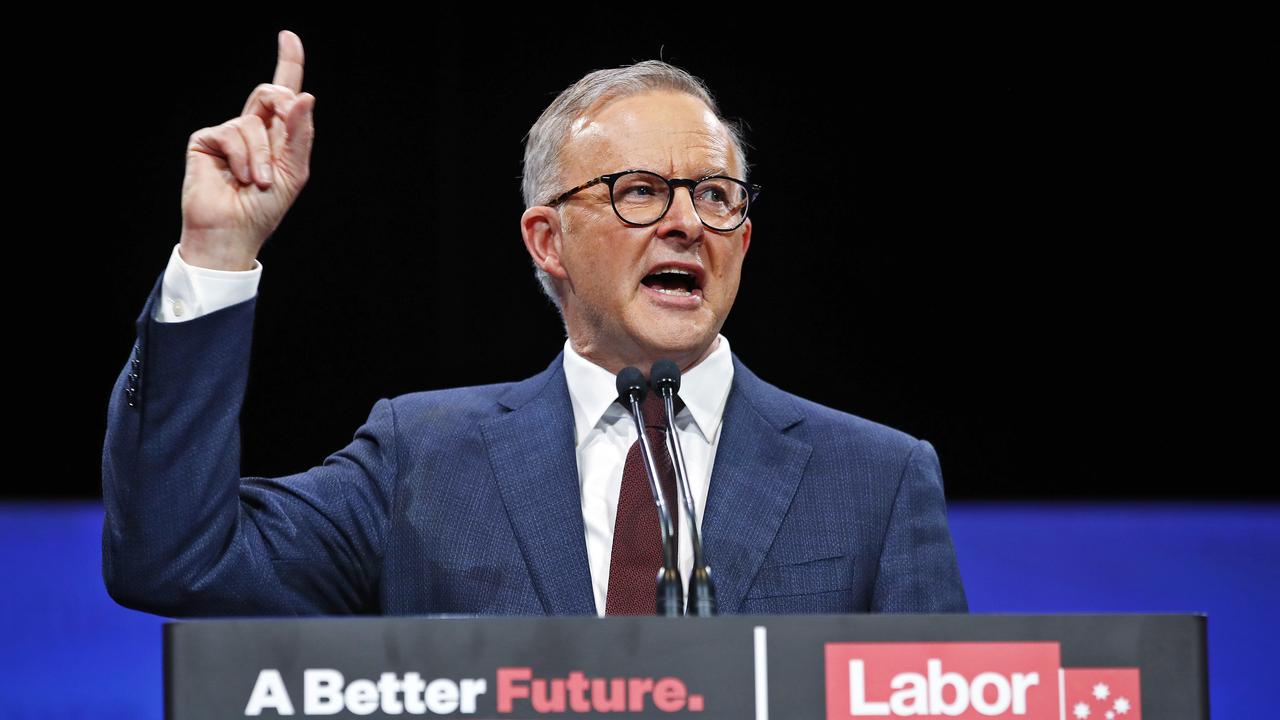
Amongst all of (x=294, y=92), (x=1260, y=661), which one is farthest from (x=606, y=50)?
(x=1260, y=661)

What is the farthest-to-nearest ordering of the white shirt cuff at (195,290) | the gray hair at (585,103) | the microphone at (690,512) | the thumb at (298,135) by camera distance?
the gray hair at (585,103) → the thumb at (298,135) → the white shirt cuff at (195,290) → the microphone at (690,512)

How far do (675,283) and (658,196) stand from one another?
0.41 ft

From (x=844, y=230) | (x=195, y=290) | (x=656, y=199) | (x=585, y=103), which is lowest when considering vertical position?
(x=195, y=290)

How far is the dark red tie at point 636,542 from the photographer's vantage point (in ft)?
5.26

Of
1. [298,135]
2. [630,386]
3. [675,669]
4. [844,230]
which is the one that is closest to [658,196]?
[630,386]

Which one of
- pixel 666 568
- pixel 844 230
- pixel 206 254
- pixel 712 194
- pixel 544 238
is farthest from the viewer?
pixel 844 230

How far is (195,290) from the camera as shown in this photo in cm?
135

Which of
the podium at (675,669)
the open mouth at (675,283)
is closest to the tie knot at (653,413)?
the open mouth at (675,283)

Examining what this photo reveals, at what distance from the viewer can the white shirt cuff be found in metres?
1.34

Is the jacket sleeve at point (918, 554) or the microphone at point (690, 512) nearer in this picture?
the microphone at point (690, 512)

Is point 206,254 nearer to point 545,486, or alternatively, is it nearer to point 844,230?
point 545,486

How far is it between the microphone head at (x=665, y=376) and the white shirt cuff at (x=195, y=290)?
443 millimetres

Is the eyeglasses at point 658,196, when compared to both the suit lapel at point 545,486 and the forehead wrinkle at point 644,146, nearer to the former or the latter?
the forehead wrinkle at point 644,146

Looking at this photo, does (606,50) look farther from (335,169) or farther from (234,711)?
(234,711)
